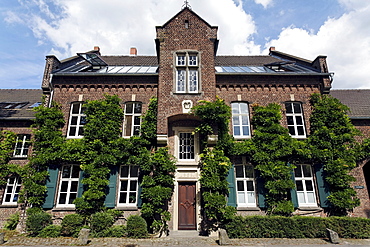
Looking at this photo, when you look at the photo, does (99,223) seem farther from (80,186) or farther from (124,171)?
(124,171)

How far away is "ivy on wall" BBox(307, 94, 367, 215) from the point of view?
11027 mm

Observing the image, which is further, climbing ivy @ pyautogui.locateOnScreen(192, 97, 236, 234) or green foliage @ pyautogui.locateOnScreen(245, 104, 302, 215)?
green foliage @ pyautogui.locateOnScreen(245, 104, 302, 215)

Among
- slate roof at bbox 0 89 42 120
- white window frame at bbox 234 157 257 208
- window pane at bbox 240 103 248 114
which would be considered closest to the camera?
white window frame at bbox 234 157 257 208

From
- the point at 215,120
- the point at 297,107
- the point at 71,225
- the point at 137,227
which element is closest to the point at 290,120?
the point at 297,107

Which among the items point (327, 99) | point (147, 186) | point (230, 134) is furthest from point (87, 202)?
point (327, 99)

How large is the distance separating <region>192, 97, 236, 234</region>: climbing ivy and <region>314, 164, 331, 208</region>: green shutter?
15.1ft

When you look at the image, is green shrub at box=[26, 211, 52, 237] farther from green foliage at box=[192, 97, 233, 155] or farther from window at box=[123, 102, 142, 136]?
green foliage at box=[192, 97, 233, 155]

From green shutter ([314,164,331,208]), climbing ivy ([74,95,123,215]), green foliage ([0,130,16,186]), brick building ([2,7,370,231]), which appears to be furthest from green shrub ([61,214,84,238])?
green shutter ([314,164,331,208])

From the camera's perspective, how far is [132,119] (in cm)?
1255

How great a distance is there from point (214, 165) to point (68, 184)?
24.8 ft

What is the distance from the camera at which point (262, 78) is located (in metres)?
13.2

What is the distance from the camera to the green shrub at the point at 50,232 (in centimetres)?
989

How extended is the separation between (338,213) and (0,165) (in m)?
17.9

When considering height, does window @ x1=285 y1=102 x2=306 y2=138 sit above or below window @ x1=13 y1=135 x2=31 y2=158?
above
